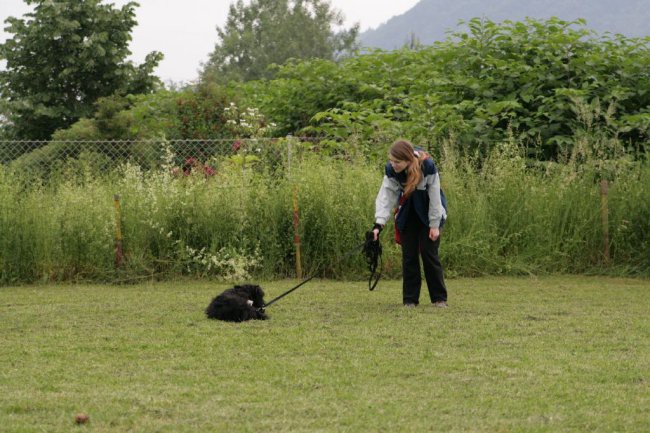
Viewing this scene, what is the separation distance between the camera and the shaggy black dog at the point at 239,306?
24.3ft

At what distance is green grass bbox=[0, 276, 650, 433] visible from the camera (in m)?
4.56

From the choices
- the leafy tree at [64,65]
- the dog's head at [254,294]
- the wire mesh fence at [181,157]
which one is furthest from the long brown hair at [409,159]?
the leafy tree at [64,65]

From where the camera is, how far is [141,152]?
12.9m

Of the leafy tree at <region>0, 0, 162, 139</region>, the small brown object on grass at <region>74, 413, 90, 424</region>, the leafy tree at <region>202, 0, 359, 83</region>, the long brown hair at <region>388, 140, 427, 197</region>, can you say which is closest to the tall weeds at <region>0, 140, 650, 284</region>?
the long brown hair at <region>388, 140, 427, 197</region>

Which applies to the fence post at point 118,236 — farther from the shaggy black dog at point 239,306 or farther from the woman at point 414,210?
the woman at point 414,210

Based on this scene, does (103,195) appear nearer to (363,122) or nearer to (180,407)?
(363,122)

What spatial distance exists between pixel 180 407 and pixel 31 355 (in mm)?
1849

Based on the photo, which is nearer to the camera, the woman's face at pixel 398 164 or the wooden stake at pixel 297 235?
the woman's face at pixel 398 164

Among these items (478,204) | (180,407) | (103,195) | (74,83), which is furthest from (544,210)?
(74,83)

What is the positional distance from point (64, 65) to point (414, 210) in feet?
67.3

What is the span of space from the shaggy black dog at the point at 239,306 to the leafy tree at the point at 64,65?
1898 cm

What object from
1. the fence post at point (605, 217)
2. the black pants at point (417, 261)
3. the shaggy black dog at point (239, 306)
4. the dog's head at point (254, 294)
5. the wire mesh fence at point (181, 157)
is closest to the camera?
the shaggy black dog at point (239, 306)

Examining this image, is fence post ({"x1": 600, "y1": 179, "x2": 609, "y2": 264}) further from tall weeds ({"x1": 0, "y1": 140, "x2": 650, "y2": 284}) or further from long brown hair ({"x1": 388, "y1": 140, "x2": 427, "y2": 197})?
long brown hair ({"x1": 388, "y1": 140, "x2": 427, "y2": 197})

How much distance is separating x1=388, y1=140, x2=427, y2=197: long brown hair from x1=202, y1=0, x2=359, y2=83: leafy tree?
52978 mm
